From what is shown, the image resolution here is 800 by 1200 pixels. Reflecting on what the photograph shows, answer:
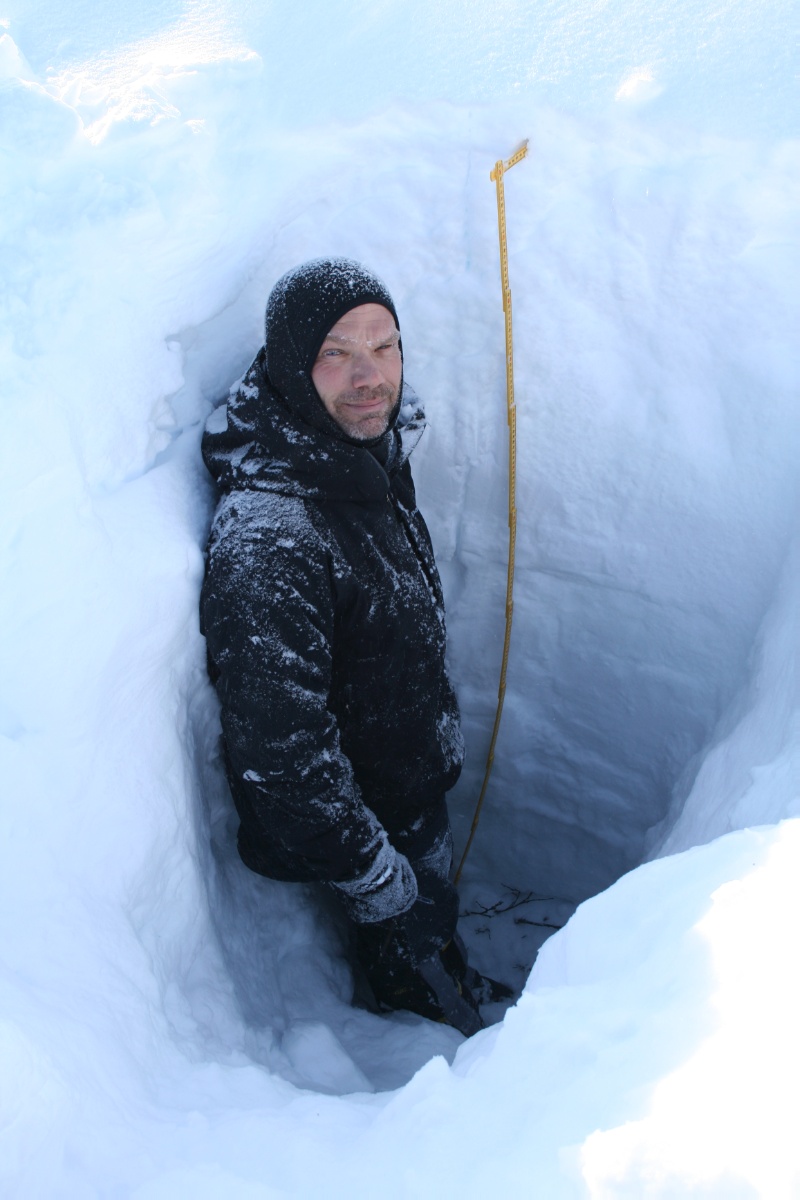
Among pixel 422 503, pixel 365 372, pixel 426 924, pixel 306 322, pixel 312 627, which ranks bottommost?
pixel 426 924

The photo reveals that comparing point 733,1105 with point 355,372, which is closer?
point 733,1105

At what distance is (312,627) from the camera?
5.77 feet

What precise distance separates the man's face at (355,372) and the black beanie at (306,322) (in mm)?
23

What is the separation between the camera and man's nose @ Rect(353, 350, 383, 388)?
6.17 ft

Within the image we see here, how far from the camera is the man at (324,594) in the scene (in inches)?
68.8

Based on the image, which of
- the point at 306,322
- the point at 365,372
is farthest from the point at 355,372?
the point at 306,322

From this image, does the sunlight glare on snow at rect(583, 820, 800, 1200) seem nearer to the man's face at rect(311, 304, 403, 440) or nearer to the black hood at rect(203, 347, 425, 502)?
the black hood at rect(203, 347, 425, 502)

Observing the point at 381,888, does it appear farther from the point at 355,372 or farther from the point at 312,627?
the point at 355,372

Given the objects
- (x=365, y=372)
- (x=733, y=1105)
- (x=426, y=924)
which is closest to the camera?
(x=733, y=1105)

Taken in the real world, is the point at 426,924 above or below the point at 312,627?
below

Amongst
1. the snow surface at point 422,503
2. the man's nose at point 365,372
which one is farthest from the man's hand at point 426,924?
the man's nose at point 365,372

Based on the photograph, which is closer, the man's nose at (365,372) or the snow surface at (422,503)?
the snow surface at (422,503)

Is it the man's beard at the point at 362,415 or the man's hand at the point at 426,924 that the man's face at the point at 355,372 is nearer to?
the man's beard at the point at 362,415

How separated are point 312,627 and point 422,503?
3.04 feet
